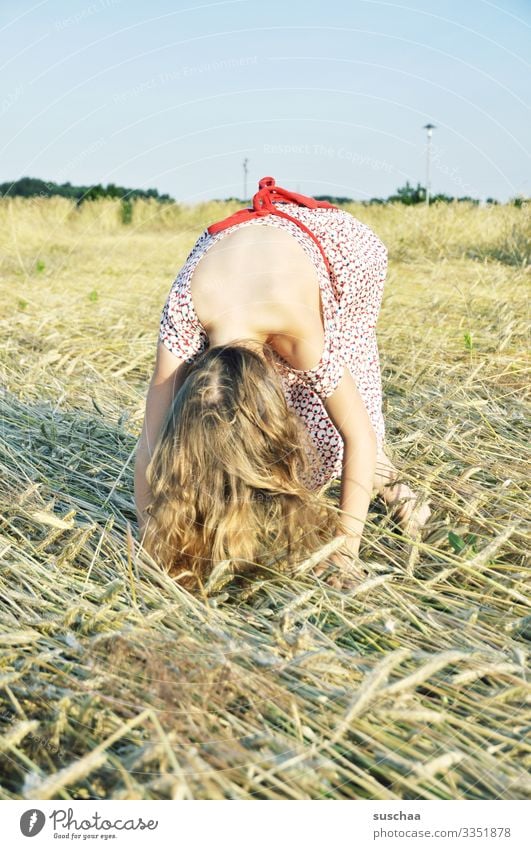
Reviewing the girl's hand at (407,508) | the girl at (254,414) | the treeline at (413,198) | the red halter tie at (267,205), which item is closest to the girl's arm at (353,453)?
the girl at (254,414)

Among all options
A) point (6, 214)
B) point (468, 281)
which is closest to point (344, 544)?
point (468, 281)

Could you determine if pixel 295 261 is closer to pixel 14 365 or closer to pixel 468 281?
pixel 14 365

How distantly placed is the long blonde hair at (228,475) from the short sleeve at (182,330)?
0.12 m

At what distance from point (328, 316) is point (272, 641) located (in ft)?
2.60

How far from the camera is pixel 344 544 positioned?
1.71m

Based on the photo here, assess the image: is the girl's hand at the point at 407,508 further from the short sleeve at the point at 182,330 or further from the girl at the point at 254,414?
the short sleeve at the point at 182,330

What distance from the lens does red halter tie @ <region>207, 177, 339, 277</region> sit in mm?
1972

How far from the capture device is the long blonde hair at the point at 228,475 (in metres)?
1.55

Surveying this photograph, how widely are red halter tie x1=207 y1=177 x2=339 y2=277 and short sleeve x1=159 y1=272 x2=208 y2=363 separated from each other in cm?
26

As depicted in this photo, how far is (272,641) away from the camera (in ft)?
4.66

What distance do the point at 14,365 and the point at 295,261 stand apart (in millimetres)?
1756

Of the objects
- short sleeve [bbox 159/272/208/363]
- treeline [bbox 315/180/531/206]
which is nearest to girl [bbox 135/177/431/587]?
short sleeve [bbox 159/272/208/363]
